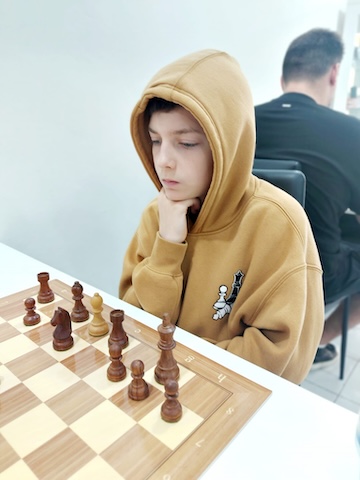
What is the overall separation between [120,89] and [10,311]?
3.29ft

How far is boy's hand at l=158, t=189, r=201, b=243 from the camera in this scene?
0.84 m

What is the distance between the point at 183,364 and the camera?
1.92 ft

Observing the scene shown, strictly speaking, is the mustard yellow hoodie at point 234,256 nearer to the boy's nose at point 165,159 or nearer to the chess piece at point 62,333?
the boy's nose at point 165,159

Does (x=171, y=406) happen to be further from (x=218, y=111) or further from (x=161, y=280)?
(x=218, y=111)

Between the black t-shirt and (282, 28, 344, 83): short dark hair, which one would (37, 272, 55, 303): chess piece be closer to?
the black t-shirt

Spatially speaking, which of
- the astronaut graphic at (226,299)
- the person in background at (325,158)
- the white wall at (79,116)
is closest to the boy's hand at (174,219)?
the astronaut graphic at (226,299)

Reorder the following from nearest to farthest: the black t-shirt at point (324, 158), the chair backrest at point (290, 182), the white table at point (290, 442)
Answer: the white table at point (290, 442), the chair backrest at point (290, 182), the black t-shirt at point (324, 158)

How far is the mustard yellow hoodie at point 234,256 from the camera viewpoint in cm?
73

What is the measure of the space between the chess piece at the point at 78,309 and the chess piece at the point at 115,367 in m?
0.18

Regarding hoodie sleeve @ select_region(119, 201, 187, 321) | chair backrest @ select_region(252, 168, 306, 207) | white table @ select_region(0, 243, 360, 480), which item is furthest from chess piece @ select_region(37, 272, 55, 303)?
chair backrest @ select_region(252, 168, 306, 207)

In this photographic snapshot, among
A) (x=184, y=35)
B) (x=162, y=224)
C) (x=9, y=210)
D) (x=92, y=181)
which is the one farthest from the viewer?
(x=184, y=35)

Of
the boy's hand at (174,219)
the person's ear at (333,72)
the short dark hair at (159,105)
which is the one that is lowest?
the boy's hand at (174,219)

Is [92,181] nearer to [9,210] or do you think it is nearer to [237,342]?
[9,210]

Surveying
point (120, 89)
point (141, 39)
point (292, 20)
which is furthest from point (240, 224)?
point (292, 20)
